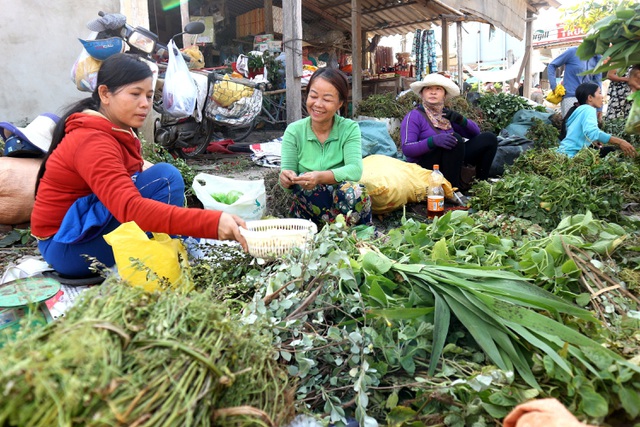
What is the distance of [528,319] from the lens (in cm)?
146

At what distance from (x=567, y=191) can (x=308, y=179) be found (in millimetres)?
1847

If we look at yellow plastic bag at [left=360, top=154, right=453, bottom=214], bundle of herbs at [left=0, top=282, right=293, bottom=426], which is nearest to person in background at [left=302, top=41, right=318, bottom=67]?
yellow plastic bag at [left=360, top=154, right=453, bottom=214]

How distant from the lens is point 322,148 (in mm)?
3270

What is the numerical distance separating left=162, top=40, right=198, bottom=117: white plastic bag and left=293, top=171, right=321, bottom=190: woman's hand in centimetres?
220

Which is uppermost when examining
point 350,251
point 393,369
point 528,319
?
point 350,251

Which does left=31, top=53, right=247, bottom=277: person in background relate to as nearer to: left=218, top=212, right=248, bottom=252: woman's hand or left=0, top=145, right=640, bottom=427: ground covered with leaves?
left=218, top=212, right=248, bottom=252: woman's hand

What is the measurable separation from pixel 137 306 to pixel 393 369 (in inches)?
33.7

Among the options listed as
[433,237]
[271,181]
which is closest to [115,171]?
[433,237]

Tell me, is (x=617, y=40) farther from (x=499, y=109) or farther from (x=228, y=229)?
(x=499, y=109)

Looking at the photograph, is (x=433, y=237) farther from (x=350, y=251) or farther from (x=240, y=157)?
(x=240, y=157)

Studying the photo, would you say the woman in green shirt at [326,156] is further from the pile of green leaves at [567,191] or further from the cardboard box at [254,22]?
the cardboard box at [254,22]

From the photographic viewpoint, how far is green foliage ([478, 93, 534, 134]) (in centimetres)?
770

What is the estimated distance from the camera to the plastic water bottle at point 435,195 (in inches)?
138

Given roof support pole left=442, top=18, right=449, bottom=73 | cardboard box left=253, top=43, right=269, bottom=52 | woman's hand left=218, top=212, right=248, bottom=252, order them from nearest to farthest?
woman's hand left=218, top=212, right=248, bottom=252
cardboard box left=253, top=43, right=269, bottom=52
roof support pole left=442, top=18, right=449, bottom=73
